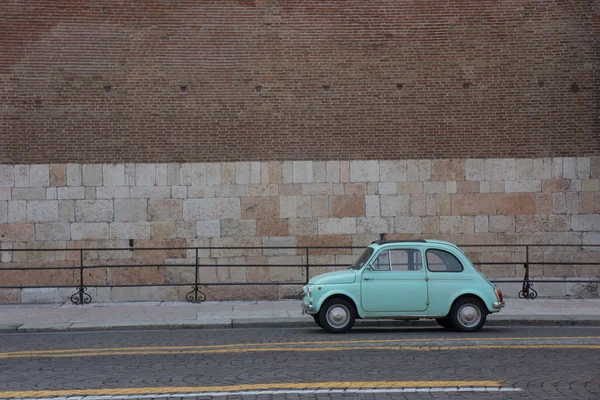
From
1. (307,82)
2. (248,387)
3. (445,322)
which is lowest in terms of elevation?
(248,387)

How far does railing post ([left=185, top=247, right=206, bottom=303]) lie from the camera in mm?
17453

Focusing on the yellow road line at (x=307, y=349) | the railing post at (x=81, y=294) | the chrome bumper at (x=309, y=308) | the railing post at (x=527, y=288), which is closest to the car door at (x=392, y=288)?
the chrome bumper at (x=309, y=308)

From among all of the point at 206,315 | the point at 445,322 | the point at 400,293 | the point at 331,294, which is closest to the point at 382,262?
the point at 400,293

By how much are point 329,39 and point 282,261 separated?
16.3 feet

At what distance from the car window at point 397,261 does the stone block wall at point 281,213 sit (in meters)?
4.90

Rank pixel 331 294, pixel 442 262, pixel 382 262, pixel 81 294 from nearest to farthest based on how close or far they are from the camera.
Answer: pixel 331 294 < pixel 382 262 < pixel 442 262 < pixel 81 294

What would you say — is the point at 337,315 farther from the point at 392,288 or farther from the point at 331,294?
the point at 392,288

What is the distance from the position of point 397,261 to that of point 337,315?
1296 mm

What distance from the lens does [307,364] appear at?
1025 cm

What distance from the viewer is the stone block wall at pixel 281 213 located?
18.4 m

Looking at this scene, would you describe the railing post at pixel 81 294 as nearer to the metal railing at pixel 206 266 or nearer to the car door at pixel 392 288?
the metal railing at pixel 206 266

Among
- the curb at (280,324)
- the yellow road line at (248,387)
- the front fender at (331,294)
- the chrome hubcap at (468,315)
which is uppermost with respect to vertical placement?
the front fender at (331,294)

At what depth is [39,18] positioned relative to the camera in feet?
60.2

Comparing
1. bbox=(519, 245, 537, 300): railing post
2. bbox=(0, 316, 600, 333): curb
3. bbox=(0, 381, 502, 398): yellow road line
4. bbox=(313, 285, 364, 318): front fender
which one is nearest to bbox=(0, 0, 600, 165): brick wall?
bbox=(519, 245, 537, 300): railing post
